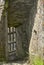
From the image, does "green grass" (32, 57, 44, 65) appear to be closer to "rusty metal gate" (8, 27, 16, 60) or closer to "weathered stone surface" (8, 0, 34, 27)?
"weathered stone surface" (8, 0, 34, 27)

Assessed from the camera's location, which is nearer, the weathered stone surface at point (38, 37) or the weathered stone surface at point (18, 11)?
the weathered stone surface at point (38, 37)

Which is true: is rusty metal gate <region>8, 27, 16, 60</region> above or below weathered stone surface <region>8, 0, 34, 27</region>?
below

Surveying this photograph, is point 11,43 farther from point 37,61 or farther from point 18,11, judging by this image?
point 37,61

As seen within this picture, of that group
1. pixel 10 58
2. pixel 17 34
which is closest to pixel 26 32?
pixel 17 34

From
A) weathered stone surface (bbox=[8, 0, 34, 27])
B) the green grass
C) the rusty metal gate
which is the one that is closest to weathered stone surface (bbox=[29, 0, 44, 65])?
the green grass

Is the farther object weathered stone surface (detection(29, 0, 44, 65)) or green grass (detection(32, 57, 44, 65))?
weathered stone surface (detection(29, 0, 44, 65))

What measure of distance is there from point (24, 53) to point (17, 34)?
0.76 meters

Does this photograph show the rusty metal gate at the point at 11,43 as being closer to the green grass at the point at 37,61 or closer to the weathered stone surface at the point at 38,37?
the weathered stone surface at the point at 38,37

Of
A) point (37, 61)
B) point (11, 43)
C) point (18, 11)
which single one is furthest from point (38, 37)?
point (11, 43)

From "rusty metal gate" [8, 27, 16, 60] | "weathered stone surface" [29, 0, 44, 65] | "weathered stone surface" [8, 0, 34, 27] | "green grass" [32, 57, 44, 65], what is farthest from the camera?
"rusty metal gate" [8, 27, 16, 60]

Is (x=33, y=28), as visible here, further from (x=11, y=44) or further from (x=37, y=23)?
(x=11, y=44)

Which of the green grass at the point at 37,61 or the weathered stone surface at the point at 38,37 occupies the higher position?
the weathered stone surface at the point at 38,37

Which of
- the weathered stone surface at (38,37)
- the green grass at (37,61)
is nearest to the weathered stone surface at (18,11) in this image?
the weathered stone surface at (38,37)

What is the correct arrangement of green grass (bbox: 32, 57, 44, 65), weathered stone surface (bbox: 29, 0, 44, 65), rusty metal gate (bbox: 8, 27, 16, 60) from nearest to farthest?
1. green grass (bbox: 32, 57, 44, 65)
2. weathered stone surface (bbox: 29, 0, 44, 65)
3. rusty metal gate (bbox: 8, 27, 16, 60)
